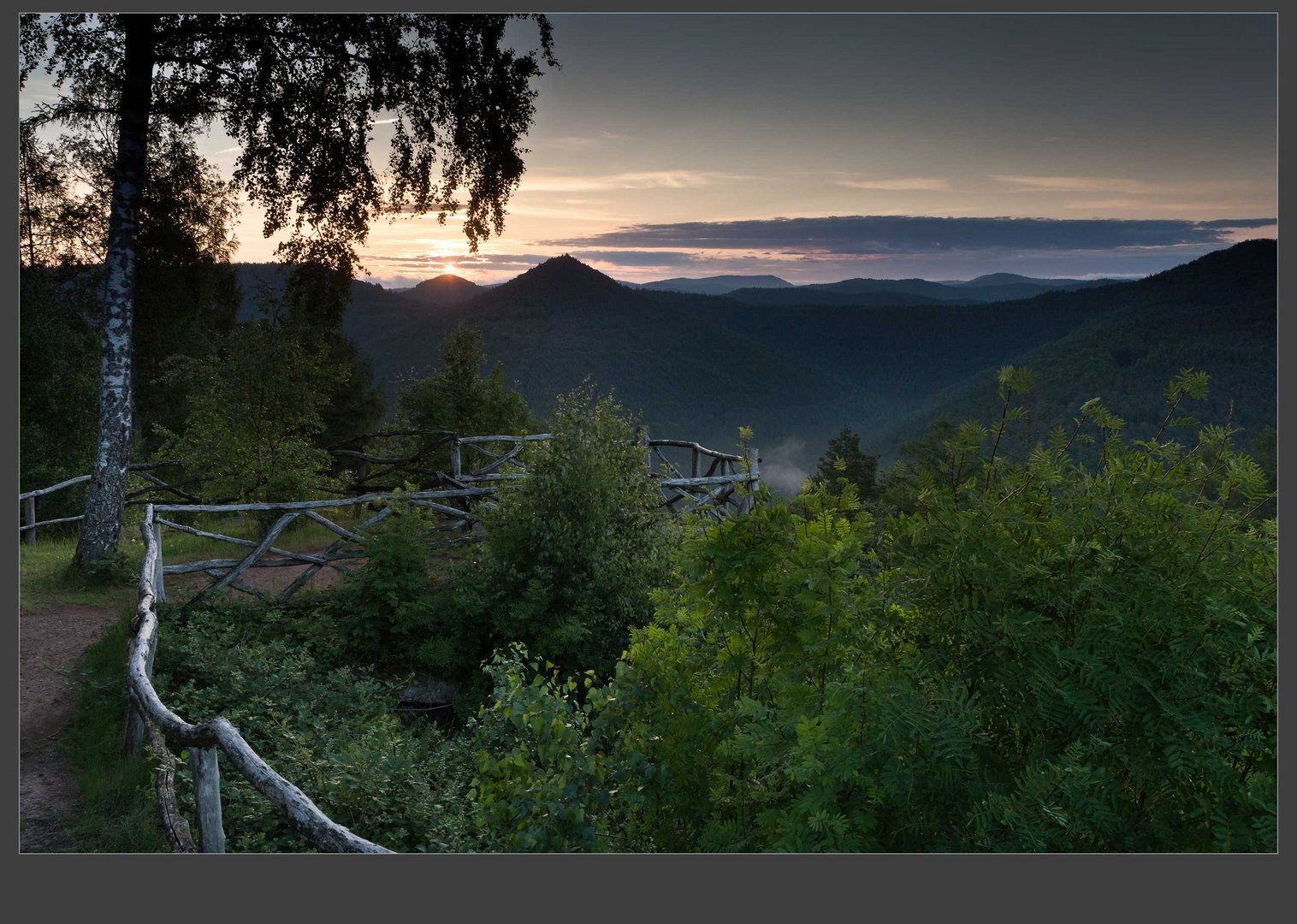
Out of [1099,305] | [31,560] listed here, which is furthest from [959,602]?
[31,560]

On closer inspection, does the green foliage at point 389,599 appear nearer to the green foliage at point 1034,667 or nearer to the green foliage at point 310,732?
the green foliage at point 310,732

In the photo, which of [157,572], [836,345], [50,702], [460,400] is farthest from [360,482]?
[836,345]

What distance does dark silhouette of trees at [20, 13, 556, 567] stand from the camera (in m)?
5.46

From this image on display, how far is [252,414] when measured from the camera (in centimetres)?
1113

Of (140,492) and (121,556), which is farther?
(140,492)

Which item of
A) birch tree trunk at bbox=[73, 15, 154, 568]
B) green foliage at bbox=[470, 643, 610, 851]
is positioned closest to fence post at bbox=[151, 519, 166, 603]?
birch tree trunk at bbox=[73, 15, 154, 568]

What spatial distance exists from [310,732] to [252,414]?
695cm

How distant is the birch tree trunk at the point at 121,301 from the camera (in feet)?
23.4

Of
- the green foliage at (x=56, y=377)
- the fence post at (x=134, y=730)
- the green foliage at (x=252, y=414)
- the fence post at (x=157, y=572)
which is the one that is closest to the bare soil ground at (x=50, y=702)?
the fence post at (x=134, y=730)

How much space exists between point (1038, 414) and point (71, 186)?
8.17m

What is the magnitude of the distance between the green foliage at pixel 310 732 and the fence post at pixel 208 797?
40 cm

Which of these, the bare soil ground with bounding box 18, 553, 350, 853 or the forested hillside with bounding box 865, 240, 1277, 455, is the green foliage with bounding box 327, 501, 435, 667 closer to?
the bare soil ground with bounding box 18, 553, 350, 853

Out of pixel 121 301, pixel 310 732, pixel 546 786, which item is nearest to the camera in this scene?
pixel 546 786

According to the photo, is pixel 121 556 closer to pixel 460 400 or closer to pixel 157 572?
pixel 157 572
